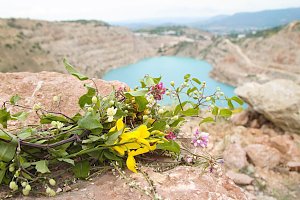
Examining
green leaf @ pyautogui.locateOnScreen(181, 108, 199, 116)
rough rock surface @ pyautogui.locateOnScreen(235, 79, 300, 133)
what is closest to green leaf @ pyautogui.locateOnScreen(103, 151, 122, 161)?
green leaf @ pyautogui.locateOnScreen(181, 108, 199, 116)

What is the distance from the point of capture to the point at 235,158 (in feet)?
13.3

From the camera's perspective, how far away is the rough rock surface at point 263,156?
13.4 feet

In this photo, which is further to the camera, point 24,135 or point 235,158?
point 235,158

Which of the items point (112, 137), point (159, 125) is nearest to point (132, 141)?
point (112, 137)

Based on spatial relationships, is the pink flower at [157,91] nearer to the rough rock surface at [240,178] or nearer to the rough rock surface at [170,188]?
the rough rock surface at [170,188]

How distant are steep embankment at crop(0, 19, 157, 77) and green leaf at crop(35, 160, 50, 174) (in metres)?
27.4

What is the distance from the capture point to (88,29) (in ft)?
194

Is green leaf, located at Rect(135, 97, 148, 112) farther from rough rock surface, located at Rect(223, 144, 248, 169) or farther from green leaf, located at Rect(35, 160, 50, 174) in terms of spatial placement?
rough rock surface, located at Rect(223, 144, 248, 169)

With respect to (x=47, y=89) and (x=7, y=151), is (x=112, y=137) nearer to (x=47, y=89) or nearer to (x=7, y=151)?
(x=7, y=151)

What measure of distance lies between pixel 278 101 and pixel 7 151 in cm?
528

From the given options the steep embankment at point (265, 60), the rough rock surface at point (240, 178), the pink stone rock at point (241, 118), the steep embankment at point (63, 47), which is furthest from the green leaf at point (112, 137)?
Answer: the steep embankment at point (63, 47)

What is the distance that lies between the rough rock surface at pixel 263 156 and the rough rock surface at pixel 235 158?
114 mm

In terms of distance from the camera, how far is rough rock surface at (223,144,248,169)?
4.01m

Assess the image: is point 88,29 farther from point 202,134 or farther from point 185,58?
point 202,134
